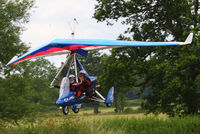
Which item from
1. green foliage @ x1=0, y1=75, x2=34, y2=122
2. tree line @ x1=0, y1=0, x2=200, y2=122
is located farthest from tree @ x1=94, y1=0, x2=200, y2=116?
green foliage @ x1=0, y1=75, x2=34, y2=122

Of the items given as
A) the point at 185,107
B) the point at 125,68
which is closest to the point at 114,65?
the point at 125,68

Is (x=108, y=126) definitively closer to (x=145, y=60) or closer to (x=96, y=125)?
(x=96, y=125)

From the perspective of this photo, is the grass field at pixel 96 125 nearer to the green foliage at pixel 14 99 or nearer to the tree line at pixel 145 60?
the tree line at pixel 145 60

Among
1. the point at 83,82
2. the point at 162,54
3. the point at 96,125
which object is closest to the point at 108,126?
the point at 96,125

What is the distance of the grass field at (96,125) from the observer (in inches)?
546

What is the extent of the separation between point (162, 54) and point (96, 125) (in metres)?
6.39

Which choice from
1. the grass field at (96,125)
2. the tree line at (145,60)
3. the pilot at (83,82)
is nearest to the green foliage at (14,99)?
the tree line at (145,60)

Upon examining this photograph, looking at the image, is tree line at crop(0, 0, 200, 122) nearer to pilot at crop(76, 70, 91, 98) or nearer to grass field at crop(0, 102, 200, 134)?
grass field at crop(0, 102, 200, 134)

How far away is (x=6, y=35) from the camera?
23.0 m

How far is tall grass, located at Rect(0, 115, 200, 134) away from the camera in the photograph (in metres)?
13.9

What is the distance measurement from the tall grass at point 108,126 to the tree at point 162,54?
5.23 feet

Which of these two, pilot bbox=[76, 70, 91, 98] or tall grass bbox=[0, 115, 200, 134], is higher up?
pilot bbox=[76, 70, 91, 98]

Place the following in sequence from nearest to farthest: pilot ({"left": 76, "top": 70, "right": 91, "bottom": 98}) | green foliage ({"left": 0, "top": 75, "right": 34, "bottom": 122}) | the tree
Answer: pilot ({"left": 76, "top": 70, "right": 91, "bottom": 98}) < the tree < green foliage ({"left": 0, "top": 75, "right": 34, "bottom": 122})

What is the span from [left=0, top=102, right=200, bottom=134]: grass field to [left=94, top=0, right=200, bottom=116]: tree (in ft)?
5.24
